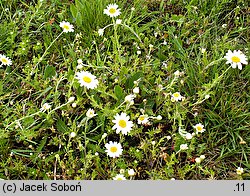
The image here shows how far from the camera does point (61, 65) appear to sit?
7.87ft

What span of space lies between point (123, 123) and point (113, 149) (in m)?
0.12

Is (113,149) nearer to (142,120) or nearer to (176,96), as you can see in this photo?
(142,120)

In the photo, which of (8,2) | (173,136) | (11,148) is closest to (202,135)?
(173,136)

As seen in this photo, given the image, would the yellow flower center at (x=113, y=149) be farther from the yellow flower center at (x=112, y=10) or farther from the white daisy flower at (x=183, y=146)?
the yellow flower center at (x=112, y=10)

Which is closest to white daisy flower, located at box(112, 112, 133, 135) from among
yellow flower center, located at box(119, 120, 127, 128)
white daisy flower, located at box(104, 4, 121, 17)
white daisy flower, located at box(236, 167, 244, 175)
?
yellow flower center, located at box(119, 120, 127, 128)

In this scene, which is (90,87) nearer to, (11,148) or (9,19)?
(11,148)

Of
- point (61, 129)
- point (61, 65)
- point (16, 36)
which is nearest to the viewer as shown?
point (61, 129)

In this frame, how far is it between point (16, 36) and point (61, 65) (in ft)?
1.20

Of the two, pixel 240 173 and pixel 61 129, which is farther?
pixel 61 129

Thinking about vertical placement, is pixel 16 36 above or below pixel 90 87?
above

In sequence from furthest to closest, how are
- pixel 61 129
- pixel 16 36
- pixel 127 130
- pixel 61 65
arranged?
pixel 16 36 < pixel 61 65 < pixel 61 129 < pixel 127 130

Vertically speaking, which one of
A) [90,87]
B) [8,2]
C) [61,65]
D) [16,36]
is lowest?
[90,87]

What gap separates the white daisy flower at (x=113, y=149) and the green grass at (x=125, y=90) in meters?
0.03

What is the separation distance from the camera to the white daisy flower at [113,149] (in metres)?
1.97
